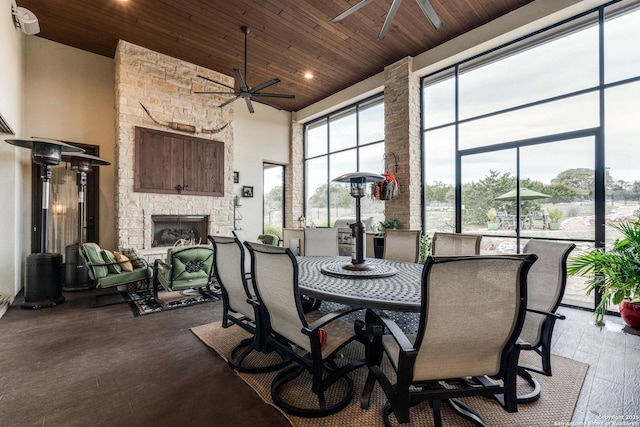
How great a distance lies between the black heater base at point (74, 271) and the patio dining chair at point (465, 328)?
512 cm

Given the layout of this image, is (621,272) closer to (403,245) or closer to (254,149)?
(403,245)

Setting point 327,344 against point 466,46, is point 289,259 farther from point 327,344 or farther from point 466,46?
point 466,46

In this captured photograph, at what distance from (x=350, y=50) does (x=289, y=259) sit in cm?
479

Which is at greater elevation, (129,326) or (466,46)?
(466,46)

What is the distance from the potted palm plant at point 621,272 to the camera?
9.23 ft

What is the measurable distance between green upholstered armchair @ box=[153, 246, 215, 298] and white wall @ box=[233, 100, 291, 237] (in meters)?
3.10

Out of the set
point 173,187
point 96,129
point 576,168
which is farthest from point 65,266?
point 576,168

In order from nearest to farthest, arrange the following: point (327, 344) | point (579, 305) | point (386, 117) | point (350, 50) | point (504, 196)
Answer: point (327, 344), point (579, 305), point (504, 196), point (350, 50), point (386, 117)

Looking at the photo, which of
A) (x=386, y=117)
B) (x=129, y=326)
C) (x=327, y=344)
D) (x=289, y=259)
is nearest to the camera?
(x=289, y=259)

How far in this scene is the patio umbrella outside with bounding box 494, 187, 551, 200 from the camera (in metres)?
4.12

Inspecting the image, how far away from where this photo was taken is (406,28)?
14.8ft

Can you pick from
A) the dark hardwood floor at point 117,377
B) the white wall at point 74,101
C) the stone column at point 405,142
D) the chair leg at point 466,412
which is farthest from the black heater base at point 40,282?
the stone column at point 405,142

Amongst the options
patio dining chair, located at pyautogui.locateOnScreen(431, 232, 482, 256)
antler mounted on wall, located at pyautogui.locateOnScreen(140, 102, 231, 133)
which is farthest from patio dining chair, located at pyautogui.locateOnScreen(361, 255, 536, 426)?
antler mounted on wall, located at pyautogui.locateOnScreen(140, 102, 231, 133)

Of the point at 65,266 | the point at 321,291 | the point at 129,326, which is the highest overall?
the point at 321,291
